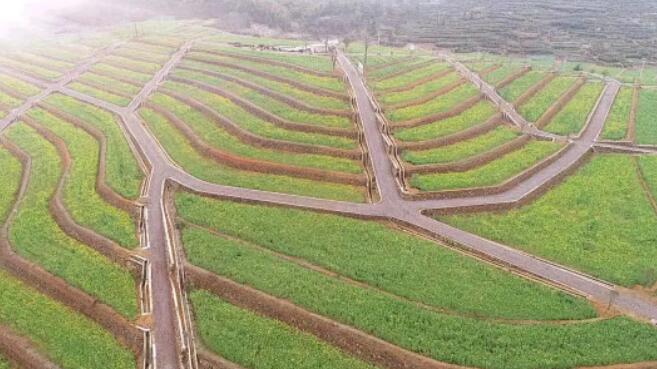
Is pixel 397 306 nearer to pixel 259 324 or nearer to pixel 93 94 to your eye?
pixel 259 324

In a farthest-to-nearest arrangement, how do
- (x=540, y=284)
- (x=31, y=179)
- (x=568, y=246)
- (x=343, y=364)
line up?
(x=31, y=179)
(x=568, y=246)
(x=540, y=284)
(x=343, y=364)

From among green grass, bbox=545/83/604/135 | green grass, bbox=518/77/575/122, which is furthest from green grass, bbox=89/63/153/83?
green grass, bbox=545/83/604/135

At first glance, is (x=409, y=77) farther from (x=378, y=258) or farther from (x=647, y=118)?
(x=378, y=258)

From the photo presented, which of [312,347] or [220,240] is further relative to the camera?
[220,240]

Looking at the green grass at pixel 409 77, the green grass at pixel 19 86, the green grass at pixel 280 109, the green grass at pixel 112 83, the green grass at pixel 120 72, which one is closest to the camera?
the green grass at pixel 280 109

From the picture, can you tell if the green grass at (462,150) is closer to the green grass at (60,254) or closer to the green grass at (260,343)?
the green grass at (260,343)

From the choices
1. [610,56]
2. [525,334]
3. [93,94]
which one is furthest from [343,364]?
[610,56]

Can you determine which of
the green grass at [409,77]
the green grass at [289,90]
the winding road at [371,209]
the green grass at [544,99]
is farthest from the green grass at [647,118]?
the green grass at [289,90]
